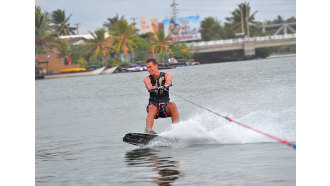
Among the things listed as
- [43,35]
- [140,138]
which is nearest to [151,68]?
[140,138]

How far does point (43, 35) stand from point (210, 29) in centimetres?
4102

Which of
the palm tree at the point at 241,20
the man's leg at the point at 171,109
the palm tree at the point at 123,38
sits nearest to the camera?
the man's leg at the point at 171,109

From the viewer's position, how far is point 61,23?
97.9m

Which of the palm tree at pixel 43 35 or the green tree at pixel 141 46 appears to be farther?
the green tree at pixel 141 46

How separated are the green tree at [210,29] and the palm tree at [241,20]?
8.74ft

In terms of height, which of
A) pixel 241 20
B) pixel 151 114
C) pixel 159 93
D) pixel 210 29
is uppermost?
pixel 241 20

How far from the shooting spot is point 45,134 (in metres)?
14.7

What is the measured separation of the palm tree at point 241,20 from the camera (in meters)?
108

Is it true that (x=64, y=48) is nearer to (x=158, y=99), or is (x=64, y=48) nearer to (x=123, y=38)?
(x=123, y=38)

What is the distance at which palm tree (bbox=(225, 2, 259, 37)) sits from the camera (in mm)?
107500

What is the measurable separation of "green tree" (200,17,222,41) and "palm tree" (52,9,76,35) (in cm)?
2508

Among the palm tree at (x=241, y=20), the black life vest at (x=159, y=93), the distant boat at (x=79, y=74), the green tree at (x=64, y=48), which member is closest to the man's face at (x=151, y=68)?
the black life vest at (x=159, y=93)

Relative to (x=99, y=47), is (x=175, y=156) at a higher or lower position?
lower

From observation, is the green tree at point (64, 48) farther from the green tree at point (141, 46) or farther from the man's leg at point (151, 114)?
the man's leg at point (151, 114)
